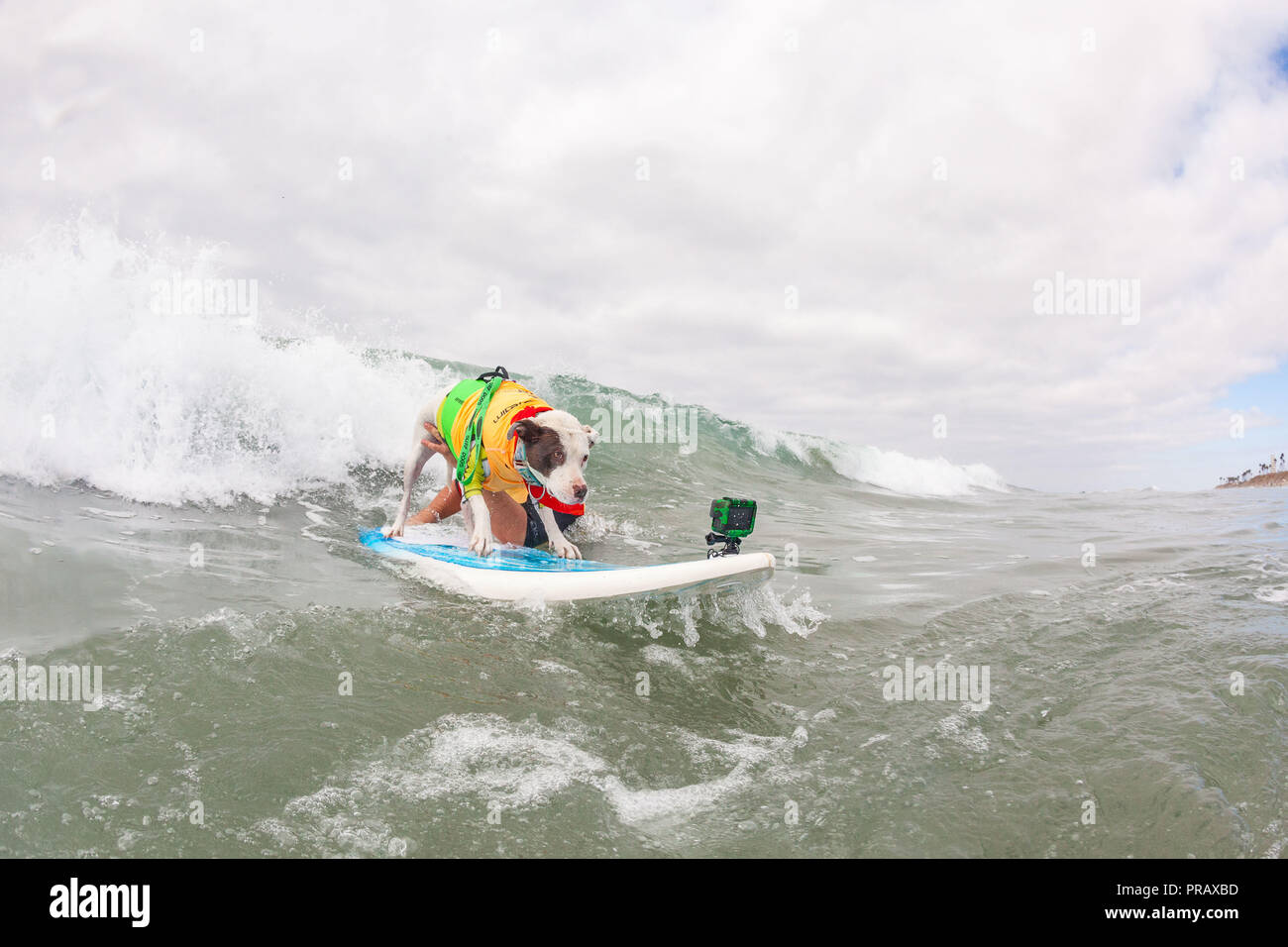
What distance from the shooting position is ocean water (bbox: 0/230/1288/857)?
2480 mm

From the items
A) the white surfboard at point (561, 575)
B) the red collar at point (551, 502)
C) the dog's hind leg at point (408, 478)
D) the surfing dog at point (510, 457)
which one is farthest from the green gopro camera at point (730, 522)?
the dog's hind leg at point (408, 478)

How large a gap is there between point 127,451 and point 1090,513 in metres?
16.2

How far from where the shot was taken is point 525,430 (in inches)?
211

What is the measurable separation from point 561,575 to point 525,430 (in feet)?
3.89

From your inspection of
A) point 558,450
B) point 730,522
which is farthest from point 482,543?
point 730,522

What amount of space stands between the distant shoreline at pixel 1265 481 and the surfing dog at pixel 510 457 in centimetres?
2735

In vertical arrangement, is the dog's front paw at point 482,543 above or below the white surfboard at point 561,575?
above

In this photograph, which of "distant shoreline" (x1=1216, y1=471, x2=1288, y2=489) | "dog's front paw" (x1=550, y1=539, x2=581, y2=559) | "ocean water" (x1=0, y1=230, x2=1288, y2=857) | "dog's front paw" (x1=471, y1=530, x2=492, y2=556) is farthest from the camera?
"distant shoreline" (x1=1216, y1=471, x2=1288, y2=489)

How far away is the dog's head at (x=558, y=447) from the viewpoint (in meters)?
5.36

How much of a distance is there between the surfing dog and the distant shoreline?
2735 centimetres

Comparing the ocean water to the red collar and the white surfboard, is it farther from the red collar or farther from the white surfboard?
the red collar

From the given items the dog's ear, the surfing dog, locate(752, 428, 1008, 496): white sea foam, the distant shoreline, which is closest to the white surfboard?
the surfing dog

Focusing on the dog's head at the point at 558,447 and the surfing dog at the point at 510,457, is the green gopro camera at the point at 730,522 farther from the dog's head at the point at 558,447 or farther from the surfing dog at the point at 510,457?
the dog's head at the point at 558,447
